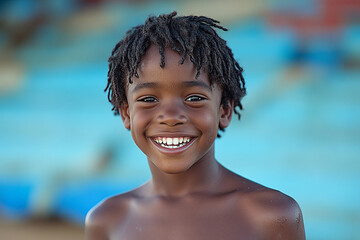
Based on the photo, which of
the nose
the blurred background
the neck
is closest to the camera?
the nose

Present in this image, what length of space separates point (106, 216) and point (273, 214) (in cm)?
58

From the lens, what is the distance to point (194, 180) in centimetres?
199

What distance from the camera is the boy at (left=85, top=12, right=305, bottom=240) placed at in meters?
1.84

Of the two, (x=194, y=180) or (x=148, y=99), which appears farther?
(x=194, y=180)

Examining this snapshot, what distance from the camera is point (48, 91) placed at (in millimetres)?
6223

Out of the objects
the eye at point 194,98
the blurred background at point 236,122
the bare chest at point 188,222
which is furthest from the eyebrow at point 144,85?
the blurred background at point 236,122

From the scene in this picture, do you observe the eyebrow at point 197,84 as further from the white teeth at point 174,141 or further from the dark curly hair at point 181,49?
the white teeth at point 174,141

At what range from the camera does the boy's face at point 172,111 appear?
1.82 metres

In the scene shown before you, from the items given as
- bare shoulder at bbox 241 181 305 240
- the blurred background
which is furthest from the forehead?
the blurred background

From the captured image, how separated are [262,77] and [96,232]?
3.44 meters

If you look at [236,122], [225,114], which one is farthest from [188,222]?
[236,122]

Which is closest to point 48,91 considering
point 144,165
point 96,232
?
point 144,165

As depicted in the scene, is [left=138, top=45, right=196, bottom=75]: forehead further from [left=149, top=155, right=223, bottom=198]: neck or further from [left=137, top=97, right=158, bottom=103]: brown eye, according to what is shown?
[left=149, top=155, right=223, bottom=198]: neck

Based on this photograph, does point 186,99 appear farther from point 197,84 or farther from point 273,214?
point 273,214
